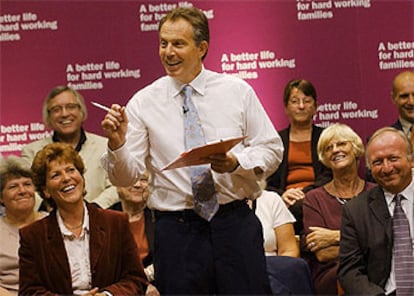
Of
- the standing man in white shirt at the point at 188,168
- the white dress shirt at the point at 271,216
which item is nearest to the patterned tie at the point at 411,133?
the white dress shirt at the point at 271,216

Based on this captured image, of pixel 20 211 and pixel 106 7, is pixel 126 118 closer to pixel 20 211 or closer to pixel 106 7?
pixel 20 211

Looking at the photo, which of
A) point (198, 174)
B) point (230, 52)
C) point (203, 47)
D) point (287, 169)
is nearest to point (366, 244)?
point (198, 174)

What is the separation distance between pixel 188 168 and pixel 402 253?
1215mm

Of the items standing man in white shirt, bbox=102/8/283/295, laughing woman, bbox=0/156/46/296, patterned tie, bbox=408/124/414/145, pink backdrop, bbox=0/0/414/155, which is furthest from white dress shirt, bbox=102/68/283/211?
pink backdrop, bbox=0/0/414/155

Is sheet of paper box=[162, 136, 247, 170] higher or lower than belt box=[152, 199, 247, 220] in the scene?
higher

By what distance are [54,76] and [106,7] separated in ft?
2.11

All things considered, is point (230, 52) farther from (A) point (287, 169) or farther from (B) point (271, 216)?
(B) point (271, 216)

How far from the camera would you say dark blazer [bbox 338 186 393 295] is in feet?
12.9

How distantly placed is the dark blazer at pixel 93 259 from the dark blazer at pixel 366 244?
0.97m

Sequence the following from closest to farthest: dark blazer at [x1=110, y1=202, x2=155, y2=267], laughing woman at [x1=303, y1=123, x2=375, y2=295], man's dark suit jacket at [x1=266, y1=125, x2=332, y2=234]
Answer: laughing woman at [x1=303, y1=123, x2=375, y2=295] → dark blazer at [x1=110, y1=202, x2=155, y2=267] → man's dark suit jacket at [x1=266, y1=125, x2=332, y2=234]

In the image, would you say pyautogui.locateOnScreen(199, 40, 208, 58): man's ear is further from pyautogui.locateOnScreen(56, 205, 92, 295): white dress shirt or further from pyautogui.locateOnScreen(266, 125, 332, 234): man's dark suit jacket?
pyautogui.locateOnScreen(266, 125, 332, 234): man's dark suit jacket

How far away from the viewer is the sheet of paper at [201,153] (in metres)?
3.00

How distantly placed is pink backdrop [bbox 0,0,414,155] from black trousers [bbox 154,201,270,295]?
9.28 feet

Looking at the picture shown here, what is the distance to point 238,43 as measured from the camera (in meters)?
6.16
